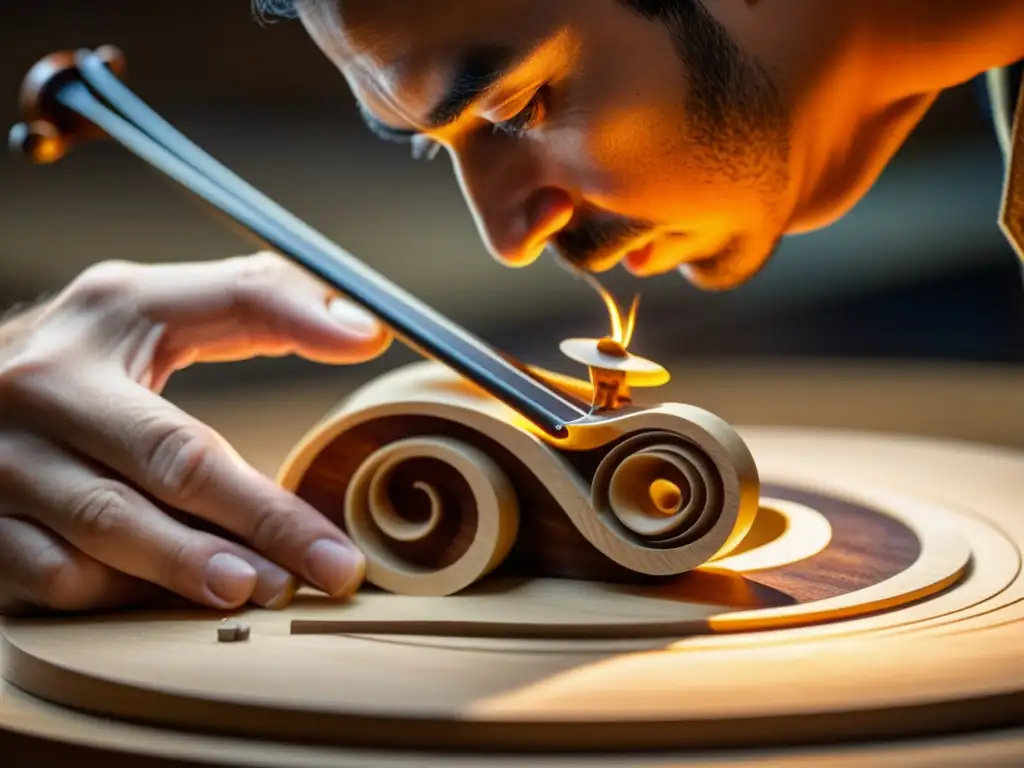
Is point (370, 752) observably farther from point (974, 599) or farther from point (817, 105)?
point (817, 105)

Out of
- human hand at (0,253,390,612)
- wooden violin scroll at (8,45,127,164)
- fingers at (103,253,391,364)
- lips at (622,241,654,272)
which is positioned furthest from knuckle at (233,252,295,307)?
lips at (622,241,654,272)

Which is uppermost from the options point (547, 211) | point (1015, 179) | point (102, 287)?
point (1015, 179)

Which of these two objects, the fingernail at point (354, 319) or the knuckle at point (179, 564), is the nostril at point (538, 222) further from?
the knuckle at point (179, 564)

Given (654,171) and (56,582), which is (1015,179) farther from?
(56,582)

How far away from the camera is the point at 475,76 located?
3.60 feet

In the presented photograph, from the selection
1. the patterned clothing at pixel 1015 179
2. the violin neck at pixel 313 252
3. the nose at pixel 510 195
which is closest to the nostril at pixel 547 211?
the nose at pixel 510 195

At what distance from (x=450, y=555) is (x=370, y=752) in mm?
293

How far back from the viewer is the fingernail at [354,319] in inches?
50.4

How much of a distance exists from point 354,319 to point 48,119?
0.34 metres

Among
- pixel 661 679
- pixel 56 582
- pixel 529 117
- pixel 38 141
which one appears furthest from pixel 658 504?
pixel 38 141

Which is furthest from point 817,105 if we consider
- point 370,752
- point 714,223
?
point 370,752

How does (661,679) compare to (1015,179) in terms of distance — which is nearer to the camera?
(661,679)

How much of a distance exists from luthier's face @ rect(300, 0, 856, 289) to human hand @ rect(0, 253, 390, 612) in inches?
11.7

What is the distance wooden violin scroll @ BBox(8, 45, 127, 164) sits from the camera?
1.33 meters
